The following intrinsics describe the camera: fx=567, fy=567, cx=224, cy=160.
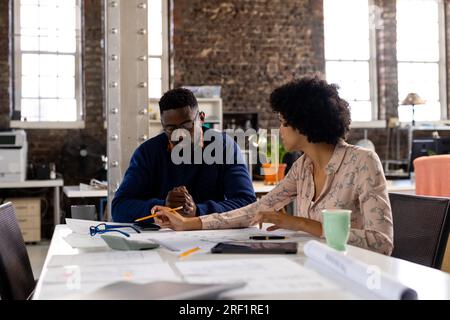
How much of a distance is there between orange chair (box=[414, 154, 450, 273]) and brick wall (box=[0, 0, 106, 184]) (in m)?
4.90

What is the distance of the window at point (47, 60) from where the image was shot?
25.6 feet

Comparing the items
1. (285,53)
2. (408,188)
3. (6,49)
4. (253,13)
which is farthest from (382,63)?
(6,49)

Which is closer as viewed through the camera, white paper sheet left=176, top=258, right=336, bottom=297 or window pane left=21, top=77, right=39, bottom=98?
white paper sheet left=176, top=258, right=336, bottom=297

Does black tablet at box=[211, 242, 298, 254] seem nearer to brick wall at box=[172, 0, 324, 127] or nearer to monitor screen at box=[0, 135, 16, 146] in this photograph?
monitor screen at box=[0, 135, 16, 146]

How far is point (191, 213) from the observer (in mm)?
2145

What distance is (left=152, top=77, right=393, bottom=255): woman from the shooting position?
1773 mm

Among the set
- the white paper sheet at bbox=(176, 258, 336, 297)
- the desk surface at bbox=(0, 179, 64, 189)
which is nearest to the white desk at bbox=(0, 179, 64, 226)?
the desk surface at bbox=(0, 179, 64, 189)

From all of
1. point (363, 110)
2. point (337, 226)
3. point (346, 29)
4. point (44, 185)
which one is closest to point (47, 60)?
point (44, 185)

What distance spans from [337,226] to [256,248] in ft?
0.68

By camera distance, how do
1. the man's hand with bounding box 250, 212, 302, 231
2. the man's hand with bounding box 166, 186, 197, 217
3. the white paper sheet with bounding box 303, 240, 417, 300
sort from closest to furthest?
1. the white paper sheet with bounding box 303, 240, 417, 300
2. the man's hand with bounding box 250, 212, 302, 231
3. the man's hand with bounding box 166, 186, 197, 217

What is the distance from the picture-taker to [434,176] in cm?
384

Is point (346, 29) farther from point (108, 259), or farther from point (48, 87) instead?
point (108, 259)

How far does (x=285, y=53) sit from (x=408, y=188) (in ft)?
14.7

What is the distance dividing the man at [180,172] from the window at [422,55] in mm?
7257
